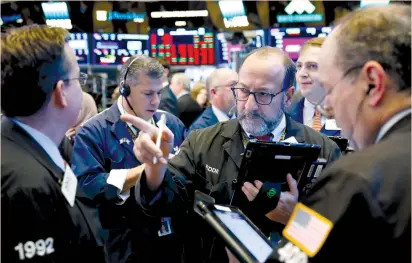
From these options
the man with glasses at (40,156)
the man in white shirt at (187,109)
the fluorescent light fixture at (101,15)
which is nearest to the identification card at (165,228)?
the man with glasses at (40,156)

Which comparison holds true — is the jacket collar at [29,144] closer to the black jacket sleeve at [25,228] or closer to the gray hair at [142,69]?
the black jacket sleeve at [25,228]

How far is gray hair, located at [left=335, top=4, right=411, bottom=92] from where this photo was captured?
144 centimetres

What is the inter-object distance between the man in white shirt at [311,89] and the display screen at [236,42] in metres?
6.24

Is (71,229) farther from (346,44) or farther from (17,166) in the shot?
(346,44)

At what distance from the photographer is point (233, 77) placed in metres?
5.86

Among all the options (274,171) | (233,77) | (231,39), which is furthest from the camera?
(231,39)

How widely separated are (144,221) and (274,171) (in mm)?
1040

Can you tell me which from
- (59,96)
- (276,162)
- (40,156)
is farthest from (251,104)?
(40,156)

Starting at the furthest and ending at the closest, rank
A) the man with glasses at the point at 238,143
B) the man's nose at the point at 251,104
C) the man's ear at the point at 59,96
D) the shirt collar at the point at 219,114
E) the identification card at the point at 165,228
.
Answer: the shirt collar at the point at 219,114
the identification card at the point at 165,228
the man's nose at the point at 251,104
the man with glasses at the point at 238,143
the man's ear at the point at 59,96

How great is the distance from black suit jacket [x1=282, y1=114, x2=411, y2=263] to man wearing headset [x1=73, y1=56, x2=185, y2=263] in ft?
5.61

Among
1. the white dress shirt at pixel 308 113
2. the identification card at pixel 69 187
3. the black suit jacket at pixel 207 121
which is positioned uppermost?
the identification card at pixel 69 187

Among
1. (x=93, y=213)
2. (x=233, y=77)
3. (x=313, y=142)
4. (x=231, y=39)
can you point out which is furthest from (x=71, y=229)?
(x=231, y=39)

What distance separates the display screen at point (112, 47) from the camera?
10695 millimetres

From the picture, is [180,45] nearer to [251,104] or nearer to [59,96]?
[251,104]
